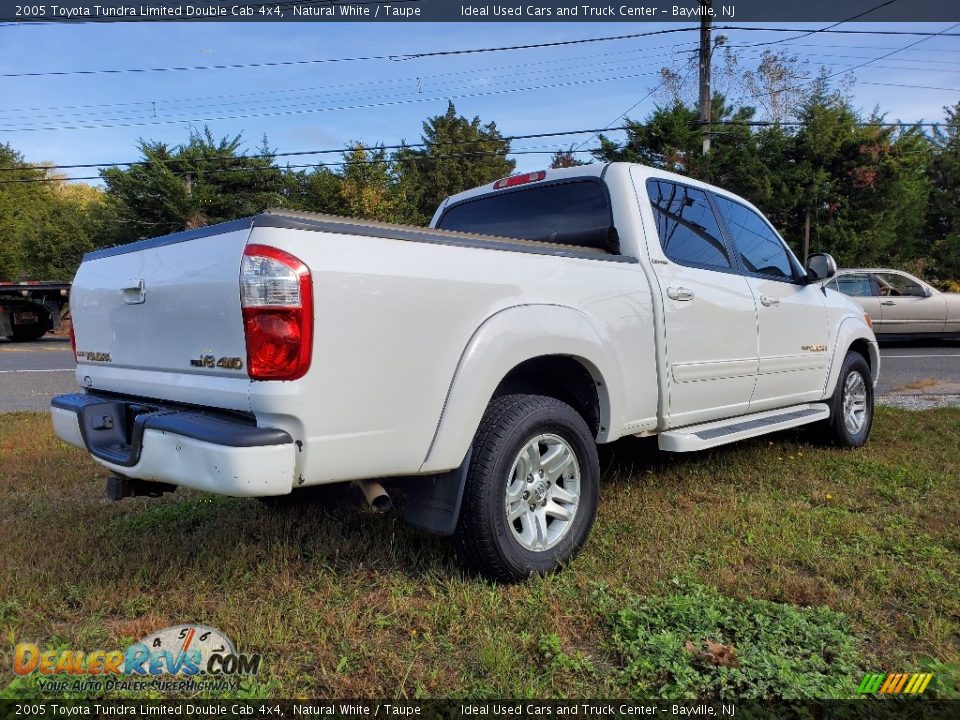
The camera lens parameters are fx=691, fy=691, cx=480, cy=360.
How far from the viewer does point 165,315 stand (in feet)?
8.70

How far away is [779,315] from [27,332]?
918 inches

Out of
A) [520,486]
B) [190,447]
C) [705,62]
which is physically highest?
[705,62]

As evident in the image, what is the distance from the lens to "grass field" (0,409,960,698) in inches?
87.4

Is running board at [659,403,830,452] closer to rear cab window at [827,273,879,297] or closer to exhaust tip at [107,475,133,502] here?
exhaust tip at [107,475,133,502]

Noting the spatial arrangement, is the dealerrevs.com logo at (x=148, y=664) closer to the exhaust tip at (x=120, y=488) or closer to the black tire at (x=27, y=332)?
the exhaust tip at (x=120, y=488)

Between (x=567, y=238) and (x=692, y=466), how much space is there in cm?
195

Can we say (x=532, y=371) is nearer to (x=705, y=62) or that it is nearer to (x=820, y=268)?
(x=820, y=268)

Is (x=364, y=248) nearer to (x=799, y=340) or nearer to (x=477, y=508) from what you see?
(x=477, y=508)

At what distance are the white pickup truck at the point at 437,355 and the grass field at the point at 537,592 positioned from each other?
0.36 metres

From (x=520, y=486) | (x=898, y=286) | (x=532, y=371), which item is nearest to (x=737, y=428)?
(x=532, y=371)

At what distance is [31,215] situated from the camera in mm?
41156

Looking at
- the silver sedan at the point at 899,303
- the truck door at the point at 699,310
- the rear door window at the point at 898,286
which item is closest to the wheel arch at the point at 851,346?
the truck door at the point at 699,310

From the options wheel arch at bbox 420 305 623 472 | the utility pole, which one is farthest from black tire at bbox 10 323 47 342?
wheel arch at bbox 420 305 623 472

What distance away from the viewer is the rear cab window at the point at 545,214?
3803mm
